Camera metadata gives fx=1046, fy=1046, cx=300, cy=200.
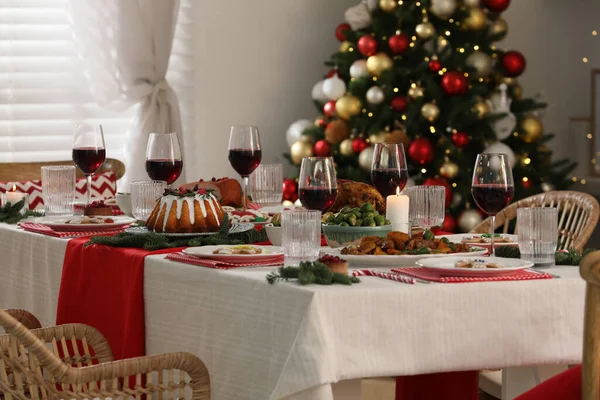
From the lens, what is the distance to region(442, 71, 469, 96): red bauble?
16.2 feet

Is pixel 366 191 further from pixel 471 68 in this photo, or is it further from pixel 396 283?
pixel 471 68

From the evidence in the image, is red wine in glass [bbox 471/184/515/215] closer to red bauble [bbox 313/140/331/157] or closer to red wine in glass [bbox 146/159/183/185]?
red wine in glass [bbox 146/159/183/185]

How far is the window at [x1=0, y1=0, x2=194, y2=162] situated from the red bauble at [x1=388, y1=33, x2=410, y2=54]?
4.65 ft

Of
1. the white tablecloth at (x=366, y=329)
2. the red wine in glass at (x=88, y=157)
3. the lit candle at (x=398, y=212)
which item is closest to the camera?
the white tablecloth at (x=366, y=329)

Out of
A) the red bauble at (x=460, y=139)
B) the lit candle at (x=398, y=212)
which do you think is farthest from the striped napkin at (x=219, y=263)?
the red bauble at (x=460, y=139)

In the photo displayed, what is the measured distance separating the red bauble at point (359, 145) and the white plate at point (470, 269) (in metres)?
3.28

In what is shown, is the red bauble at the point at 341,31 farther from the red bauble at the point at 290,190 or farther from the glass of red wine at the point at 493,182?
the glass of red wine at the point at 493,182

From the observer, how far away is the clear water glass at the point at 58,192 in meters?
2.92

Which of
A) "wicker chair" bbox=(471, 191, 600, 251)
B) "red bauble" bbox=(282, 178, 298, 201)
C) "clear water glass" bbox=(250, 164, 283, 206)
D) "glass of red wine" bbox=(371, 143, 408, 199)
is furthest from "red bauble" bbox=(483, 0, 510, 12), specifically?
"glass of red wine" bbox=(371, 143, 408, 199)

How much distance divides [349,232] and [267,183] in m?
0.68

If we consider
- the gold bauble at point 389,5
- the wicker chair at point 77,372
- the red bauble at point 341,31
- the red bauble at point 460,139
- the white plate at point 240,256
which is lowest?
the wicker chair at point 77,372

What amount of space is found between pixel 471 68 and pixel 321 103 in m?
0.84

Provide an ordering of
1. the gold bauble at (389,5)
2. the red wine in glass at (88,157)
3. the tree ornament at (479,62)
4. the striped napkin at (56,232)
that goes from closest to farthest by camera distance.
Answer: the striped napkin at (56,232) < the red wine in glass at (88,157) < the tree ornament at (479,62) < the gold bauble at (389,5)

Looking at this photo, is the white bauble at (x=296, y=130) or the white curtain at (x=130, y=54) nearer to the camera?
the white curtain at (x=130, y=54)
